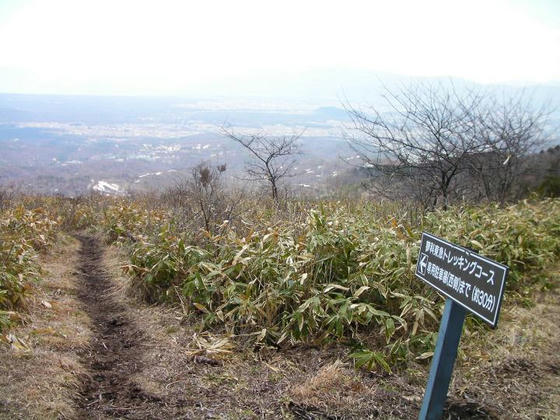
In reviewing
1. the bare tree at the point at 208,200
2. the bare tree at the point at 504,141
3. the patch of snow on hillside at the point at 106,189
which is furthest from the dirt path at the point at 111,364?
the patch of snow on hillside at the point at 106,189

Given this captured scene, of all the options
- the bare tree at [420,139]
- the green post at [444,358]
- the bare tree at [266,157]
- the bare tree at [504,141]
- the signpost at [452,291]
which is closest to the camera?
the signpost at [452,291]

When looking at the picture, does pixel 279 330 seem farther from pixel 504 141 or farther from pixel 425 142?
pixel 504 141

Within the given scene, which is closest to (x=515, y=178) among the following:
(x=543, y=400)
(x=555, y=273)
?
(x=555, y=273)

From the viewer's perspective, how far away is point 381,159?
27.4 ft

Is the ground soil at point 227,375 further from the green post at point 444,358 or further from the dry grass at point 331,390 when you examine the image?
the green post at point 444,358

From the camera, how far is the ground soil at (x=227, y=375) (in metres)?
2.96

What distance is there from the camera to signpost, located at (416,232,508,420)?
1.98 m

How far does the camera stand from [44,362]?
11.1ft

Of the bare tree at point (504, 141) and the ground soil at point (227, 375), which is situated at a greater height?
the bare tree at point (504, 141)

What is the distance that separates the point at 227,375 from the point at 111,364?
3.16 feet

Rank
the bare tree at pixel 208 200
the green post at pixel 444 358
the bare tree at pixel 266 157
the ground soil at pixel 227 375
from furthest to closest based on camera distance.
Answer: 1. the bare tree at pixel 266 157
2. the bare tree at pixel 208 200
3. the ground soil at pixel 227 375
4. the green post at pixel 444 358

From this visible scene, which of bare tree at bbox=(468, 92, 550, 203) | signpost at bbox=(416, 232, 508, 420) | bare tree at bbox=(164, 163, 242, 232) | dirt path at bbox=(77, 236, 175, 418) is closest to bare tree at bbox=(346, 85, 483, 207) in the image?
bare tree at bbox=(468, 92, 550, 203)

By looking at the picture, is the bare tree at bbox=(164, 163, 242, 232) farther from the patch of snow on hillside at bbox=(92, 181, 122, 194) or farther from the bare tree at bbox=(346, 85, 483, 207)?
the patch of snow on hillside at bbox=(92, 181, 122, 194)

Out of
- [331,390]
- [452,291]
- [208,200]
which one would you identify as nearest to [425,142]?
[208,200]
